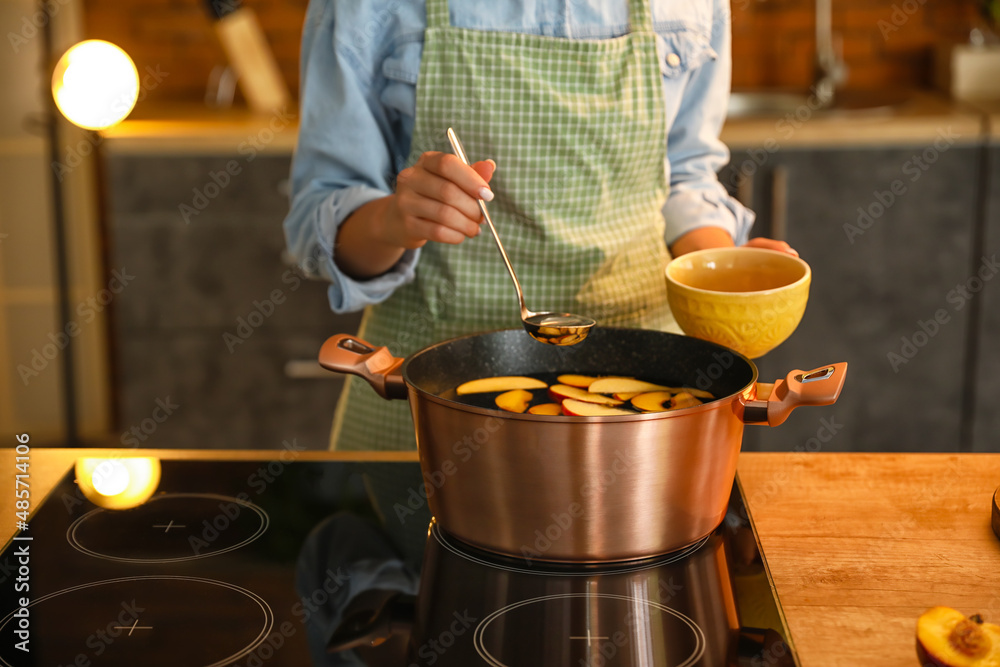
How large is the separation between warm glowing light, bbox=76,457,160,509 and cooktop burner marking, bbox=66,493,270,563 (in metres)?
0.02

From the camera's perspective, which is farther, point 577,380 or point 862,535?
point 577,380

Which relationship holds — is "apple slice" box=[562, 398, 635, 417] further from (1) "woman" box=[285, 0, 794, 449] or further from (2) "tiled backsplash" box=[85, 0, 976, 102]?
(2) "tiled backsplash" box=[85, 0, 976, 102]

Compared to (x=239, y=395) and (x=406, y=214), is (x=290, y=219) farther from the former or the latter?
(x=239, y=395)

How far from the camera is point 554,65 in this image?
3.43 ft

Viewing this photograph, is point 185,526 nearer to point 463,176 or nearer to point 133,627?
point 133,627

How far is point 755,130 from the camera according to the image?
2.09 meters

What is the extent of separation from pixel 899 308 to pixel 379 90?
1.52 m

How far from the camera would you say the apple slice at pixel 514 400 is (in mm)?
822

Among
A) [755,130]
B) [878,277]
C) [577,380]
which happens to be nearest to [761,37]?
[755,130]

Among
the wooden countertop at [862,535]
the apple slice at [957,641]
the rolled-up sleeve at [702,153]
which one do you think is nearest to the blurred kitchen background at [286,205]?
the rolled-up sleeve at [702,153]

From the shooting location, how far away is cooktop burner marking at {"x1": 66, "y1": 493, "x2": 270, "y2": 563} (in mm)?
745

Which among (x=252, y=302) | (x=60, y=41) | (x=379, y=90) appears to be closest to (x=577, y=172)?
(x=379, y=90)

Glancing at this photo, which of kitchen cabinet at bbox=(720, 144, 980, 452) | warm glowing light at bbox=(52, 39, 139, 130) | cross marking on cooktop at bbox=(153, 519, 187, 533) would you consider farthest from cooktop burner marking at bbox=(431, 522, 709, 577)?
warm glowing light at bbox=(52, 39, 139, 130)

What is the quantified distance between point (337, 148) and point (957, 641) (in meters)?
0.75
